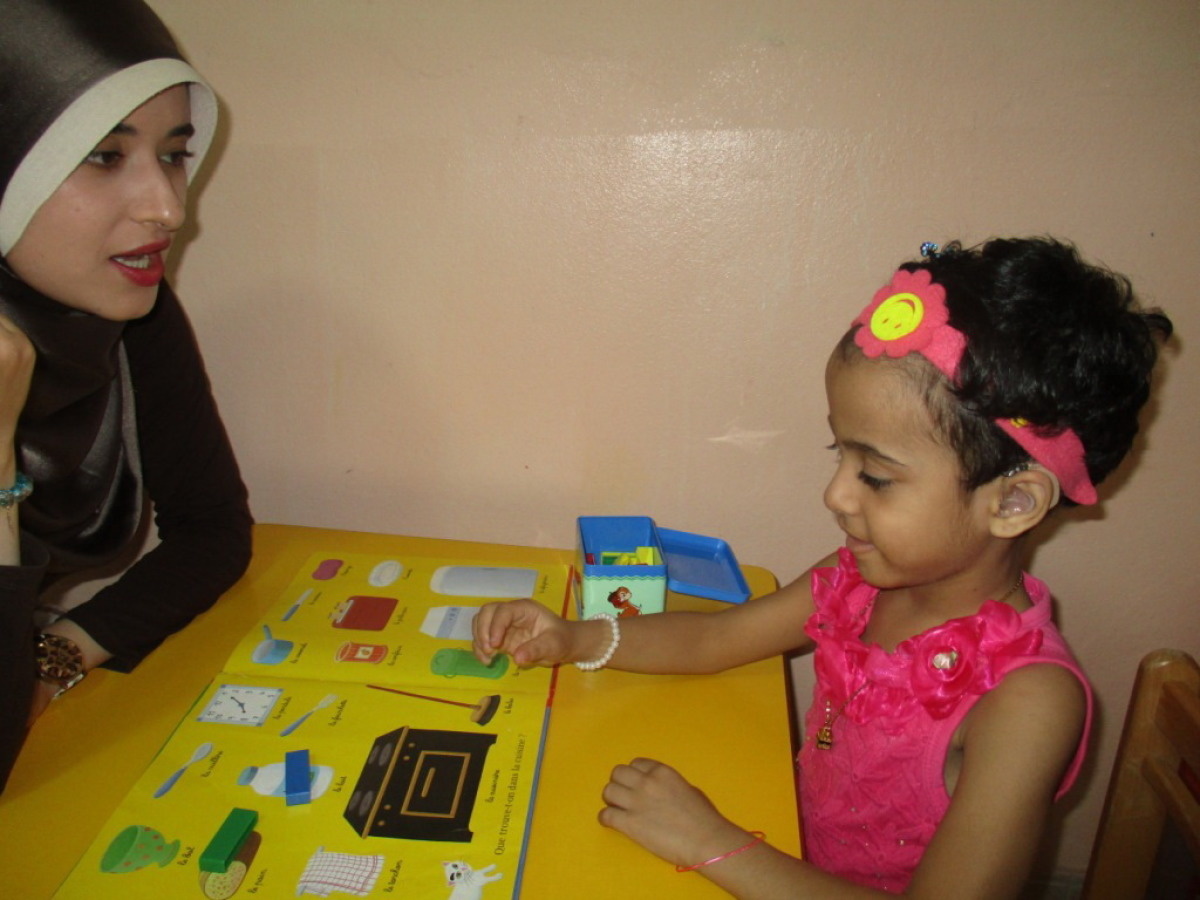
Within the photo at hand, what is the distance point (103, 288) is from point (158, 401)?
0.27m

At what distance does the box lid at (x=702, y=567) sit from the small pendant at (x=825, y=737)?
191mm

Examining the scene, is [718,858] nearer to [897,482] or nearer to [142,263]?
[897,482]

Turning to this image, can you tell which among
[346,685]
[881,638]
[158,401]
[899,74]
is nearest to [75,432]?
[158,401]

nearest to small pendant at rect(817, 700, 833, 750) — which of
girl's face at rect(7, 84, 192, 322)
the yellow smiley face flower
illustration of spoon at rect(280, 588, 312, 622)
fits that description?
the yellow smiley face flower

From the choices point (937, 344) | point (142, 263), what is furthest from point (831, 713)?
point (142, 263)

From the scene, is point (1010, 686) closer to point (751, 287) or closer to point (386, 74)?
point (751, 287)

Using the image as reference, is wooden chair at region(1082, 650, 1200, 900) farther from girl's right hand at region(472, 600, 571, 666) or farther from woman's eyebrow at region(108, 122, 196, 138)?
woman's eyebrow at region(108, 122, 196, 138)

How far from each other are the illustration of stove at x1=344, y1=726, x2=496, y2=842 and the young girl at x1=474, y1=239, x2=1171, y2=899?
0.14 meters

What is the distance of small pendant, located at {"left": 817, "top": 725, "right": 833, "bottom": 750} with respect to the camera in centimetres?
96

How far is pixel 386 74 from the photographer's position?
1102 millimetres

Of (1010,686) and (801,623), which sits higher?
(801,623)

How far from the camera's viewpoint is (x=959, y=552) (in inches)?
32.1

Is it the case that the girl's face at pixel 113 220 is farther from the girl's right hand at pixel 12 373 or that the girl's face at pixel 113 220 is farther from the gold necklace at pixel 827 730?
the gold necklace at pixel 827 730

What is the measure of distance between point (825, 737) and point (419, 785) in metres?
0.46
